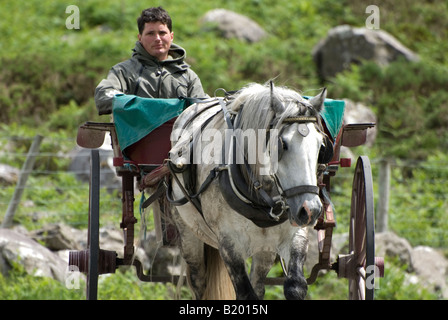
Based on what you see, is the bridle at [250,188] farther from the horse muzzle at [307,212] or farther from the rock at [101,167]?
the rock at [101,167]

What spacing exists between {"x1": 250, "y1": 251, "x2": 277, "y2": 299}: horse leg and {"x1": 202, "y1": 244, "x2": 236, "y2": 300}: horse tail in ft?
2.24

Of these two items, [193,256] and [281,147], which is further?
[193,256]

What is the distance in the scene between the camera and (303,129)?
3463 mm

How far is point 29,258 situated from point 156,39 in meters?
2.67

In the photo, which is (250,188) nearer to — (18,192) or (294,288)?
(294,288)

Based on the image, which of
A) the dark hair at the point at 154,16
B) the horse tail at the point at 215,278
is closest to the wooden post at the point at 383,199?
the horse tail at the point at 215,278

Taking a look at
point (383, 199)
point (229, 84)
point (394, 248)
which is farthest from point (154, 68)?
point (229, 84)

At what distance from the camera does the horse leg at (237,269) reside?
3787 millimetres

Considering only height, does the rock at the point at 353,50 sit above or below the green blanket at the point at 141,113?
above

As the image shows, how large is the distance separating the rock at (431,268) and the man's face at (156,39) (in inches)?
151

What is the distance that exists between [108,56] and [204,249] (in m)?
9.02

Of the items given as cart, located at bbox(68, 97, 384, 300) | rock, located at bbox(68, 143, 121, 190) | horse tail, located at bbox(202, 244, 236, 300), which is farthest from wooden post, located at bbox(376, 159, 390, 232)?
horse tail, located at bbox(202, 244, 236, 300)
